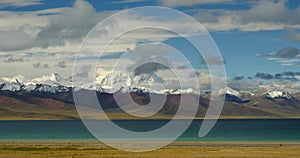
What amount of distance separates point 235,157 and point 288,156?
27.6 feet

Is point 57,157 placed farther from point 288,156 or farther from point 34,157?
point 288,156

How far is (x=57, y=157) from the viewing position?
80.7 metres

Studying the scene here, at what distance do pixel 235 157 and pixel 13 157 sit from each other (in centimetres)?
3172

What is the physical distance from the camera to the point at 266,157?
79.3 meters

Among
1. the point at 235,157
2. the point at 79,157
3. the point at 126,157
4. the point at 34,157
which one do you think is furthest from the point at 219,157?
the point at 34,157

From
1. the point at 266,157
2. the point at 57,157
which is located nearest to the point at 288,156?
the point at 266,157

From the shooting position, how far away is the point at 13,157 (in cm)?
7756

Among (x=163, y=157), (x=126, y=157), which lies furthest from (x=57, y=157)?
(x=163, y=157)

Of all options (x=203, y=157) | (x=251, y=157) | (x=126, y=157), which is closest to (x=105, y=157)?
(x=126, y=157)

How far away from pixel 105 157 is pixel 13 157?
13.0 meters

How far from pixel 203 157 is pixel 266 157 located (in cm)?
906

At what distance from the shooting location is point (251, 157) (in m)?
79.6

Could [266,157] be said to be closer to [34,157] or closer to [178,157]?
[178,157]

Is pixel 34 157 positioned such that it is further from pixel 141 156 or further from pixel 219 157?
pixel 219 157
